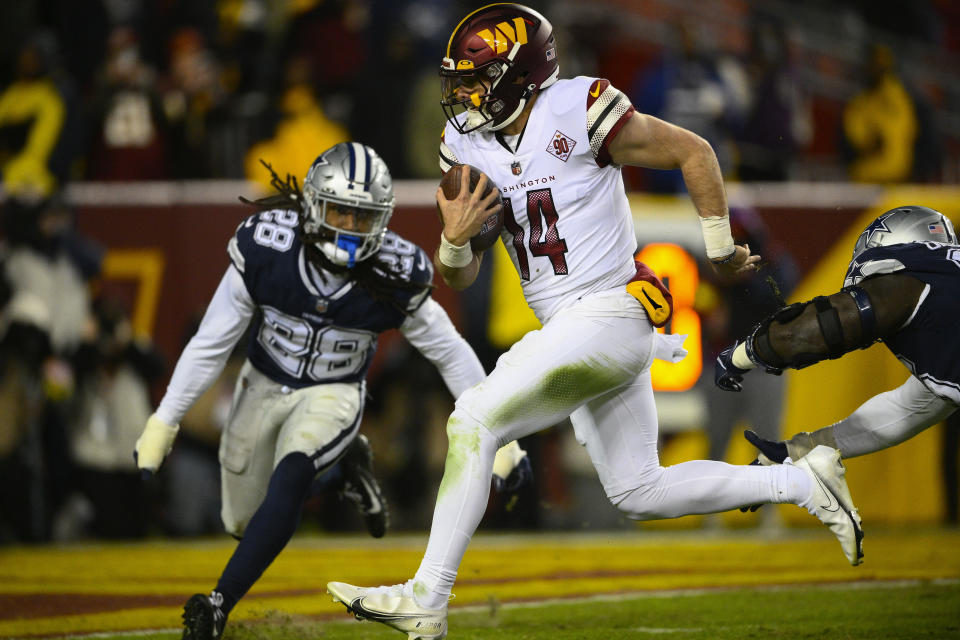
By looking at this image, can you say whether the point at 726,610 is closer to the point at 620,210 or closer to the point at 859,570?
the point at 859,570

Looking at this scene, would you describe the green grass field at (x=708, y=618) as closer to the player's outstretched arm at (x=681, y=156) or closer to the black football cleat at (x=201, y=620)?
the black football cleat at (x=201, y=620)

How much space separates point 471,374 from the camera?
4984 millimetres

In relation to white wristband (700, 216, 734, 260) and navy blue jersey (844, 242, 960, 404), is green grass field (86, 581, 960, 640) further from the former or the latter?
white wristband (700, 216, 734, 260)

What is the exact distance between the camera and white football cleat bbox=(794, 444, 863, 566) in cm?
418

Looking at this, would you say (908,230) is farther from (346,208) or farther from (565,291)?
(346,208)

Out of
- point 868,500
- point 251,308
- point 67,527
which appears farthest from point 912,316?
point 67,527

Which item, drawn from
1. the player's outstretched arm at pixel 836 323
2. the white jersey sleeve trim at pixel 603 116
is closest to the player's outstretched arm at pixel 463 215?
the white jersey sleeve trim at pixel 603 116

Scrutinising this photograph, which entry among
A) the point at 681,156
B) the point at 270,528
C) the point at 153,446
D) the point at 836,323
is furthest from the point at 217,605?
the point at 836,323

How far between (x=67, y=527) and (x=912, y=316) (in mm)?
5603

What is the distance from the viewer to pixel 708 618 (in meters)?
5.10

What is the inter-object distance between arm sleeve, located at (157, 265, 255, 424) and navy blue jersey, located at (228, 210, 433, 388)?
0.22 ft

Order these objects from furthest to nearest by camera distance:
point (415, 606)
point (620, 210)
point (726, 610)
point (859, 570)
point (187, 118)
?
point (187, 118)
point (859, 570)
point (726, 610)
point (620, 210)
point (415, 606)

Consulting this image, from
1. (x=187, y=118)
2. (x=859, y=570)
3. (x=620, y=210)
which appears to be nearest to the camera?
(x=620, y=210)

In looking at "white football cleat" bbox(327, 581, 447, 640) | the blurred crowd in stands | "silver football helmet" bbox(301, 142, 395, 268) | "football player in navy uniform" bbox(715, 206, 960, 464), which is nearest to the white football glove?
"silver football helmet" bbox(301, 142, 395, 268)
